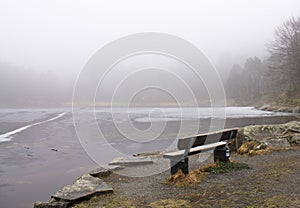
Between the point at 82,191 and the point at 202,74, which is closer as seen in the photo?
the point at 82,191

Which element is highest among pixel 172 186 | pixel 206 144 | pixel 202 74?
pixel 202 74

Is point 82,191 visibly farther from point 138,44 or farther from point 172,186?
point 138,44

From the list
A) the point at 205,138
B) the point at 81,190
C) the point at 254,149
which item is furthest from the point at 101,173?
the point at 254,149

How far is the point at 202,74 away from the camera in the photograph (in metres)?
8.16

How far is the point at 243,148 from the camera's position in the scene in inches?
397

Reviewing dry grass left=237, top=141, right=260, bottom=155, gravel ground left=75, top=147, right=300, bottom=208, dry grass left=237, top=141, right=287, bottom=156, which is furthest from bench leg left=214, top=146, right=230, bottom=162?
dry grass left=237, top=141, right=260, bottom=155

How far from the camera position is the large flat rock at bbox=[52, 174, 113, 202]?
565cm

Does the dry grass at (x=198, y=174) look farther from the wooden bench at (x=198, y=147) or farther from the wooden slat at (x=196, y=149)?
the wooden slat at (x=196, y=149)

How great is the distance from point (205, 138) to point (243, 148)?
11.9ft

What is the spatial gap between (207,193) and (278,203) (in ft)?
4.36

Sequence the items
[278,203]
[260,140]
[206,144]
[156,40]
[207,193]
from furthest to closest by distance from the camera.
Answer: [260,140]
[156,40]
[206,144]
[207,193]
[278,203]

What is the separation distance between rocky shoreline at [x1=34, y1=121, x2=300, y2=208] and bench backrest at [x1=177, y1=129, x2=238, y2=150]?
130 centimetres

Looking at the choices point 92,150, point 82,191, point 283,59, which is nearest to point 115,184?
point 82,191

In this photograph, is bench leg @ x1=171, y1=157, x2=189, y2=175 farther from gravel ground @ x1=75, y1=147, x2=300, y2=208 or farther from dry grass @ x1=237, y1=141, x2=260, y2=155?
dry grass @ x1=237, y1=141, x2=260, y2=155
